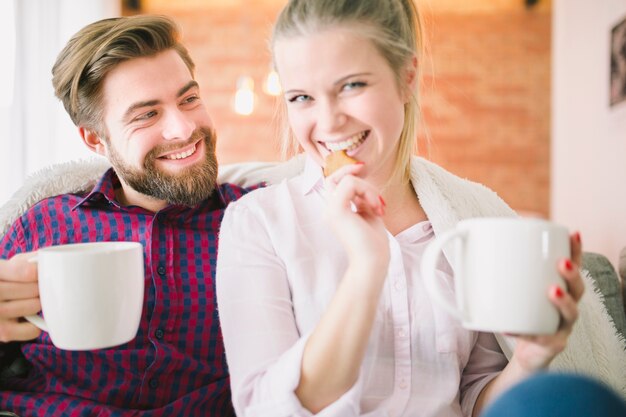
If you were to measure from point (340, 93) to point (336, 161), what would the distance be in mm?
109

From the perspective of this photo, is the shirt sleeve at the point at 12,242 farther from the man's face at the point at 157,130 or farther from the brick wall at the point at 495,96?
the brick wall at the point at 495,96

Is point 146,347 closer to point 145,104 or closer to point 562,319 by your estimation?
point 145,104

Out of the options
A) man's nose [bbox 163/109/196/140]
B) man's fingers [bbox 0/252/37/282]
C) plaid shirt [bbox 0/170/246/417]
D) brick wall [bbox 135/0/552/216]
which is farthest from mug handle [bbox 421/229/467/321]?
brick wall [bbox 135/0/552/216]

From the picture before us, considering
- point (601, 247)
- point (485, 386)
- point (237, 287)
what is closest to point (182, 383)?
point (237, 287)

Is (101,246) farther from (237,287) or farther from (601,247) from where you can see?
(601,247)

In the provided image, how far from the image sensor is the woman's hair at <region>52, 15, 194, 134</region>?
4.51 feet

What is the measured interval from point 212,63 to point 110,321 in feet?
14.4

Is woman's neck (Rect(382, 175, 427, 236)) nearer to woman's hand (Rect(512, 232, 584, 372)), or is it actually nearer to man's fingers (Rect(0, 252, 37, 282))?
woman's hand (Rect(512, 232, 584, 372))

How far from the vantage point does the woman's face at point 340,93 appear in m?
0.94

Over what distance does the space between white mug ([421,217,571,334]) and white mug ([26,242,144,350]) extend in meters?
0.42

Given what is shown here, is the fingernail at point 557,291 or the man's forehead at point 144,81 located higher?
the man's forehead at point 144,81

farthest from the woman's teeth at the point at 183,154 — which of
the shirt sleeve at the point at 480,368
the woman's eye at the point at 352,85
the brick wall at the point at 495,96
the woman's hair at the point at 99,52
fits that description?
the brick wall at the point at 495,96

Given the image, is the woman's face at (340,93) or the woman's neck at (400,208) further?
the woman's neck at (400,208)

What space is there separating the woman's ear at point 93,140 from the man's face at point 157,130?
110 millimetres
